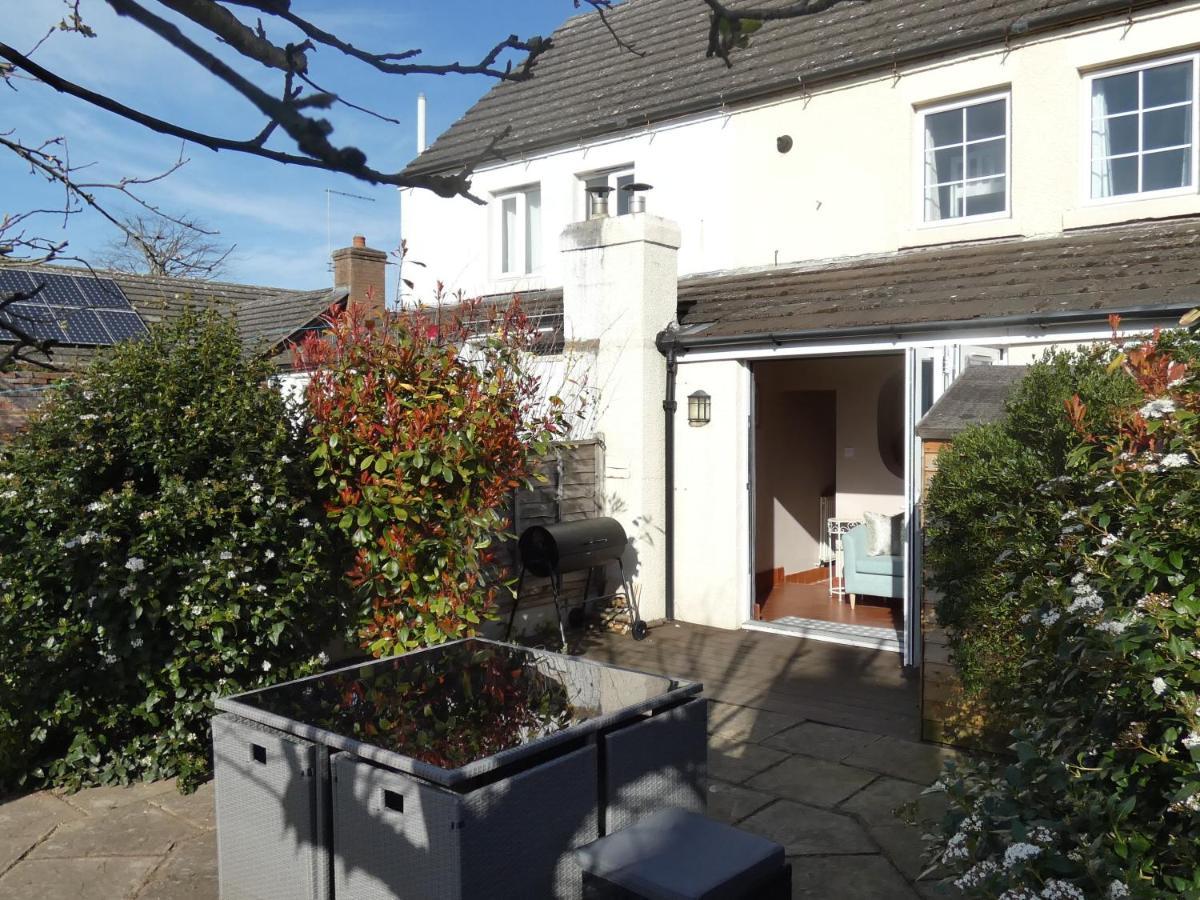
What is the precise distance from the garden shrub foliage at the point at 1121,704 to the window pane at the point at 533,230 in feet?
34.0

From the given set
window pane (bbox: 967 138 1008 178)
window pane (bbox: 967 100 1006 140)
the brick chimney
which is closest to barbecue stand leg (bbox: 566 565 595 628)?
window pane (bbox: 967 138 1008 178)

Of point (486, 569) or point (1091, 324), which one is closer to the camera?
point (1091, 324)

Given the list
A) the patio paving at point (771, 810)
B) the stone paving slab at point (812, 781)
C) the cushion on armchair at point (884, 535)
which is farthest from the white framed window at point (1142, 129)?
the stone paving slab at point (812, 781)

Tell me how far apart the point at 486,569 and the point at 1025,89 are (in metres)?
6.69

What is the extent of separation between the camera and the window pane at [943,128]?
399 inches

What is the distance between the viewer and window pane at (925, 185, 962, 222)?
10.2 metres

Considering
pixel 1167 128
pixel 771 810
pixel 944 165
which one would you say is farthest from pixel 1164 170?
pixel 771 810

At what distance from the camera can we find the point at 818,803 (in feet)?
17.9

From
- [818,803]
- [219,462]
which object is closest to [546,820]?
[818,803]

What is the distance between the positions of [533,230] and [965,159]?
5811mm

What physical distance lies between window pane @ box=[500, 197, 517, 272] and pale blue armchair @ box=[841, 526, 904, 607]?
6.01 meters

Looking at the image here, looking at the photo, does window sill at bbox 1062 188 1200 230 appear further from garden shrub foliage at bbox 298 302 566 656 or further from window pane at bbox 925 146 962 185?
garden shrub foliage at bbox 298 302 566 656

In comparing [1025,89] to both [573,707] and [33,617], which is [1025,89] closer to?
[573,707]

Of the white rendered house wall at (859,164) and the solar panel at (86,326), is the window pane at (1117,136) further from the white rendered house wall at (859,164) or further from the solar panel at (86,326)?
the solar panel at (86,326)
